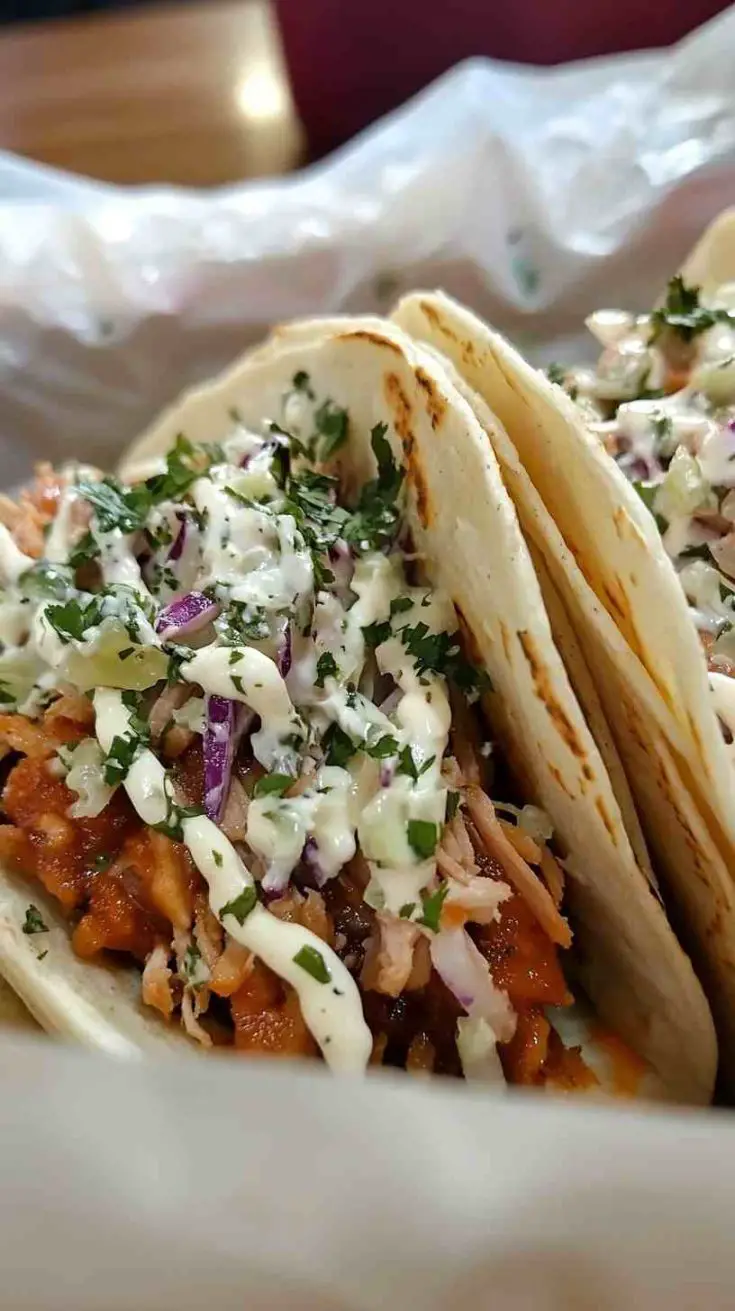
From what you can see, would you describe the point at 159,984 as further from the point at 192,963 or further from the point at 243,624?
the point at 243,624

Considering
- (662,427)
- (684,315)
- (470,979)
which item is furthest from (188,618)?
(684,315)

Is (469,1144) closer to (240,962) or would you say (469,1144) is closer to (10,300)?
(240,962)

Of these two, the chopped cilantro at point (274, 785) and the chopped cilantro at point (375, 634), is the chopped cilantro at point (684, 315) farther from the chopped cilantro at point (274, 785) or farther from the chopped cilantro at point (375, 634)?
the chopped cilantro at point (274, 785)

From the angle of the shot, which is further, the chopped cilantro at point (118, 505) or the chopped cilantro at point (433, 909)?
the chopped cilantro at point (118, 505)

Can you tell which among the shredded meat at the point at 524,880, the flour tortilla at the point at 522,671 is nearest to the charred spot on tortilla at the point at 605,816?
the flour tortilla at the point at 522,671

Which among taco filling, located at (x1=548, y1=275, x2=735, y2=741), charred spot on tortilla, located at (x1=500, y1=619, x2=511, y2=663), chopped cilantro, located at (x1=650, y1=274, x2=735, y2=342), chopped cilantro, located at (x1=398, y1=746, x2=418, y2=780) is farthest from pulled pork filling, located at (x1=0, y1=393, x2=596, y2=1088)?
chopped cilantro, located at (x1=650, y1=274, x2=735, y2=342)
